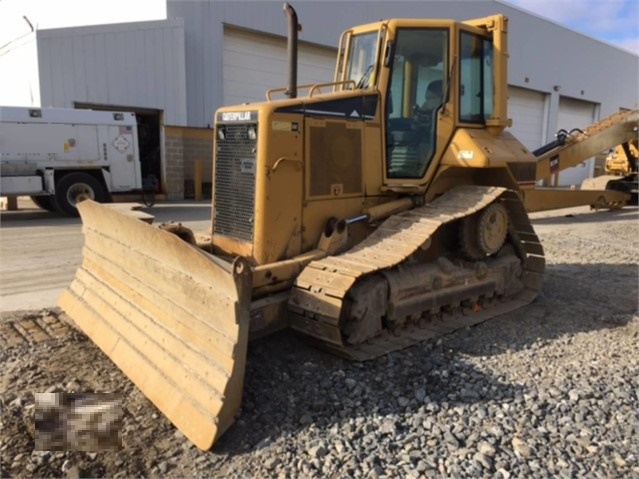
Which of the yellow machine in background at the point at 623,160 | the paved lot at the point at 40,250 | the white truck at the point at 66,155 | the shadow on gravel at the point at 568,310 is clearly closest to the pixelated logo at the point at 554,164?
the yellow machine in background at the point at 623,160

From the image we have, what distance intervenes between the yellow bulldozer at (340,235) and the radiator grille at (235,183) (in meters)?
0.02

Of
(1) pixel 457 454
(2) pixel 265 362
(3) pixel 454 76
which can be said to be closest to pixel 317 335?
(2) pixel 265 362

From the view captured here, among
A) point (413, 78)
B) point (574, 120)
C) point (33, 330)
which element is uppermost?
point (574, 120)

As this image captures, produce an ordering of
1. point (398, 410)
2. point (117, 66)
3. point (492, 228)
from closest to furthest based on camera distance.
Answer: point (398, 410) < point (492, 228) < point (117, 66)

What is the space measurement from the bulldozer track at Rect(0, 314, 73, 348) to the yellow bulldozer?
190mm

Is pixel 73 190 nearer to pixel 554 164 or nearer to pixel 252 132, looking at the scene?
pixel 252 132

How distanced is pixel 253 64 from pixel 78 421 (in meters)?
17.2

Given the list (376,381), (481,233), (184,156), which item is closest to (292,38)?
(481,233)

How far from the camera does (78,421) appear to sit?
11.4ft

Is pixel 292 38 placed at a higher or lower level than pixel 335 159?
higher

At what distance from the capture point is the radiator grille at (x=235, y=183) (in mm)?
4906

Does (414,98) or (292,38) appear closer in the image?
(292,38)

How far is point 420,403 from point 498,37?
13.7 feet

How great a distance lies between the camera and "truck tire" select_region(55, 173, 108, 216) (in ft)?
44.9
